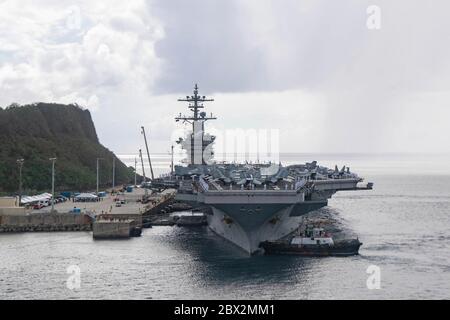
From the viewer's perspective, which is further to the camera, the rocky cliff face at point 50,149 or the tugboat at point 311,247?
the rocky cliff face at point 50,149

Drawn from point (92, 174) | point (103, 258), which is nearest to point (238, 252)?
point (103, 258)

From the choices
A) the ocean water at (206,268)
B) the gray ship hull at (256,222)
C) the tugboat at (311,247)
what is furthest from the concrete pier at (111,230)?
the tugboat at (311,247)

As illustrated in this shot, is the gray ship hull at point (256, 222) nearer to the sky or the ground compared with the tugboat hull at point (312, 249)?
nearer to the sky

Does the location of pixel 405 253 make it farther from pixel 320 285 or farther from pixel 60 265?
pixel 60 265

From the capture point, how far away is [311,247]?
117ft

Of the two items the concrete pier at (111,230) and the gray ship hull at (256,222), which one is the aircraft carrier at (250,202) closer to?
the gray ship hull at (256,222)

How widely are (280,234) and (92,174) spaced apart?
6593cm

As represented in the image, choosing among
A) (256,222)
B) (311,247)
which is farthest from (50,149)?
(311,247)

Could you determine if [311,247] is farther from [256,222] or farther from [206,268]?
[206,268]

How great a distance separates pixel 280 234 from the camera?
3856 centimetres

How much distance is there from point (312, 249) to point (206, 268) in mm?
6666

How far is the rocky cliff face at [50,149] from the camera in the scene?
8593cm

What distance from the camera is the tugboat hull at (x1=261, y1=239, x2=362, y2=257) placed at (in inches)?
1390

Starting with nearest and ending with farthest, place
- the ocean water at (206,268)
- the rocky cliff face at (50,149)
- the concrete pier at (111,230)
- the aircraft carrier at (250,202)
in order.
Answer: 1. the ocean water at (206,268)
2. the aircraft carrier at (250,202)
3. the concrete pier at (111,230)
4. the rocky cliff face at (50,149)
